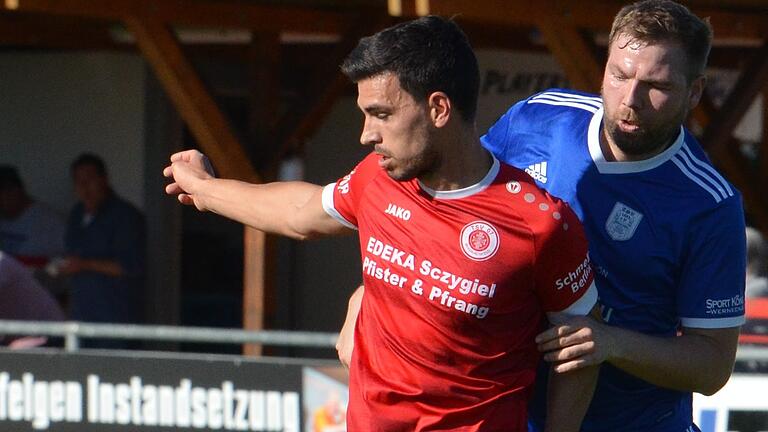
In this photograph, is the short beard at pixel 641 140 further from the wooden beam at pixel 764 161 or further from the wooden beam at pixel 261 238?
the wooden beam at pixel 764 161

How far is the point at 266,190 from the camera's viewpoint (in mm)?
3238

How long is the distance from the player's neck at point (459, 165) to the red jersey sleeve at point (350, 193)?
225mm

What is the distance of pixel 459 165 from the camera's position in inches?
109

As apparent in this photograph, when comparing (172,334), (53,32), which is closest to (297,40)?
(53,32)

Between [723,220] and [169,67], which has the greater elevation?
[169,67]

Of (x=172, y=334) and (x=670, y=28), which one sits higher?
(x=670, y=28)

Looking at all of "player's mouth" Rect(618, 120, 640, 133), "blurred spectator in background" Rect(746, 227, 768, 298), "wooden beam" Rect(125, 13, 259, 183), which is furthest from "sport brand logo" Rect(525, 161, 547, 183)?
"wooden beam" Rect(125, 13, 259, 183)

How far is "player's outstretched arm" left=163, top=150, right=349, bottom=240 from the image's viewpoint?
3.18 metres

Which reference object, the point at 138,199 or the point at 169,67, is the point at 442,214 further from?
the point at 138,199

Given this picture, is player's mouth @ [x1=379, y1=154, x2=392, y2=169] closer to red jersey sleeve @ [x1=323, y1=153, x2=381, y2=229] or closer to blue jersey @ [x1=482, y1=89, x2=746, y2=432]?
red jersey sleeve @ [x1=323, y1=153, x2=381, y2=229]

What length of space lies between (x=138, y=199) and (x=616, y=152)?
7.55 m

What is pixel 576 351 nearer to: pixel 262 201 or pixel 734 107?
pixel 262 201

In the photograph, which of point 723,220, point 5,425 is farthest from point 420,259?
point 5,425

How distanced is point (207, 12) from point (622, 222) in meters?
5.61
